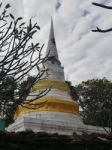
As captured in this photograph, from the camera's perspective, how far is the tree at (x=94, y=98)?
4350 cm

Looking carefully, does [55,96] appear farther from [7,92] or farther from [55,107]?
[7,92]

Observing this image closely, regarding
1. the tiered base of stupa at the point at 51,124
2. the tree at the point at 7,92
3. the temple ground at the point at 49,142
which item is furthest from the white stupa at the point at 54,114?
the tree at the point at 7,92

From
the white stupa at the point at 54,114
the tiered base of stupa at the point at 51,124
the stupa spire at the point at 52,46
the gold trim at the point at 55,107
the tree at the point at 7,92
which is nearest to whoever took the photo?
the tree at the point at 7,92

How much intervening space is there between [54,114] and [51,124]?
77.8 inches

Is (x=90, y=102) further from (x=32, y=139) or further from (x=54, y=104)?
(x=32, y=139)

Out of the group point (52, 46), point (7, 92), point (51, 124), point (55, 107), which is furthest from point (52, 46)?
point (7, 92)

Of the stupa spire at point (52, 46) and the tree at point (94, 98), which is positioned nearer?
the stupa spire at point (52, 46)

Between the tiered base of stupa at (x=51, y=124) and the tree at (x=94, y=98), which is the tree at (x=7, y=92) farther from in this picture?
the tree at (x=94, y=98)

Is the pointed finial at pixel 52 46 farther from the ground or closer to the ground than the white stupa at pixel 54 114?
farther from the ground

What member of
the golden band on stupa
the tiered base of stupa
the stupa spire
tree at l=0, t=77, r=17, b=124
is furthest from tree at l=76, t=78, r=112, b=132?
tree at l=0, t=77, r=17, b=124

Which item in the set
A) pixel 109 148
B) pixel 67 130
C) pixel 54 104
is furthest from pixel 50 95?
pixel 109 148

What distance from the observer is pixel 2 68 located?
7148 millimetres

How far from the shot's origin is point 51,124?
24.0 meters

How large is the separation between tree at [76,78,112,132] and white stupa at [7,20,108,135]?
14.0 m
